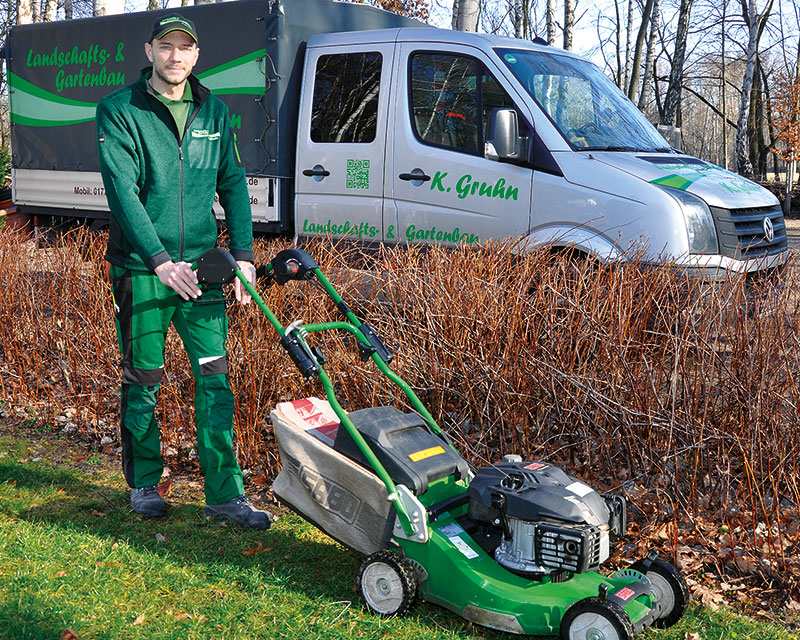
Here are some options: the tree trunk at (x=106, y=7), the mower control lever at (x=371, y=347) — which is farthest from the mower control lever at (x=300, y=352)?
the tree trunk at (x=106, y=7)

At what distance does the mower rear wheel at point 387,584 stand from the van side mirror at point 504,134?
11.6ft

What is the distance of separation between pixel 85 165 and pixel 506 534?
7.41 meters

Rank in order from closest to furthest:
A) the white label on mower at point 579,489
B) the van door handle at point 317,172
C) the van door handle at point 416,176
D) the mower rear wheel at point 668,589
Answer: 1. the white label on mower at point 579,489
2. the mower rear wheel at point 668,589
3. the van door handle at point 416,176
4. the van door handle at point 317,172

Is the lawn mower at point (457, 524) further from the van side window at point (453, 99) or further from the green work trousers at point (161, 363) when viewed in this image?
the van side window at point (453, 99)

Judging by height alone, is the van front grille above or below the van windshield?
below

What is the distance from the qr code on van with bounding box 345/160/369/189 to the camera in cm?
702

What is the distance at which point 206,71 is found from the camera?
311 inches

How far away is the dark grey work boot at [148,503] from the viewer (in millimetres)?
4176

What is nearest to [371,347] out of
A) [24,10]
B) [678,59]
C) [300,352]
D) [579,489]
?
[300,352]

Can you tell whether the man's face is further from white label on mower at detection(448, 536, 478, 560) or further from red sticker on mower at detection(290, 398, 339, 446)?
white label on mower at detection(448, 536, 478, 560)

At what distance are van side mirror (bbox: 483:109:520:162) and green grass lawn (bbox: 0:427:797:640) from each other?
297cm

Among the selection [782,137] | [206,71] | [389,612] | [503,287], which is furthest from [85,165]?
[782,137]

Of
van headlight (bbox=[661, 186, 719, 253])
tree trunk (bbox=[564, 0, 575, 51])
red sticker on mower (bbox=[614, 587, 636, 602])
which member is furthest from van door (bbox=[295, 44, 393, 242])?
tree trunk (bbox=[564, 0, 575, 51])

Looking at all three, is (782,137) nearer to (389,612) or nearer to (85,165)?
(85,165)
